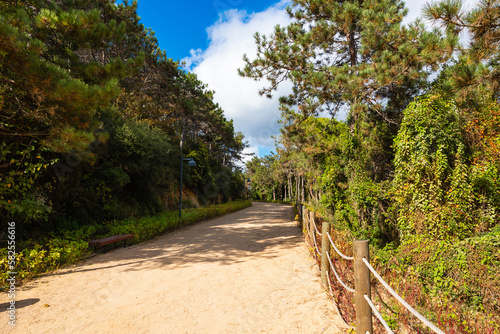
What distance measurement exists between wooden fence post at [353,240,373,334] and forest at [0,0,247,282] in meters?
5.43

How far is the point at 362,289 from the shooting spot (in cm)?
236

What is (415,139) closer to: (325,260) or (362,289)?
(325,260)

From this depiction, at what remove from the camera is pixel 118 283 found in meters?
4.62

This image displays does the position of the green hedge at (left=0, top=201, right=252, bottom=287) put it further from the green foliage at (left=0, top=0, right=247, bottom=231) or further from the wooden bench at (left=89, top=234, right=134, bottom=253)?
the green foliage at (left=0, top=0, right=247, bottom=231)

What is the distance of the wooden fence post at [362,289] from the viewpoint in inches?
91.3

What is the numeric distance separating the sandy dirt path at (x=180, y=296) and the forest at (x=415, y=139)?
4.65 feet

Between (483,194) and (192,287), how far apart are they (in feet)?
27.1

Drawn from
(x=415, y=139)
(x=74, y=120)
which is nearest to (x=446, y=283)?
(x=415, y=139)

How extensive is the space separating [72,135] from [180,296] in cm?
396

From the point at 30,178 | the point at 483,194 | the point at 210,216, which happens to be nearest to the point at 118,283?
Answer: the point at 30,178

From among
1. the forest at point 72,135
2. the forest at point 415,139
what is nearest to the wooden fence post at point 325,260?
the forest at point 415,139

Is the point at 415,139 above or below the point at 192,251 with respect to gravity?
above

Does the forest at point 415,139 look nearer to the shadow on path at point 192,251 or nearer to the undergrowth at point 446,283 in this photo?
the undergrowth at point 446,283

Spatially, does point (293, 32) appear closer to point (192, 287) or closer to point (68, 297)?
point (192, 287)
